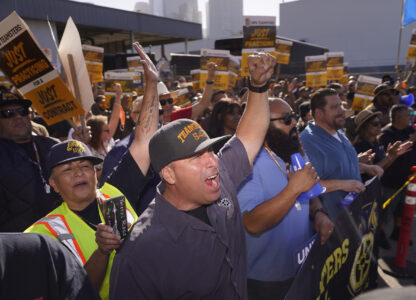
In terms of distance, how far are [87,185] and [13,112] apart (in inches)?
58.2

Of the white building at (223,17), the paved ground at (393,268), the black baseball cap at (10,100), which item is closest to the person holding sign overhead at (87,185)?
the black baseball cap at (10,100)

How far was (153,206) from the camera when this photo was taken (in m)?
1.68

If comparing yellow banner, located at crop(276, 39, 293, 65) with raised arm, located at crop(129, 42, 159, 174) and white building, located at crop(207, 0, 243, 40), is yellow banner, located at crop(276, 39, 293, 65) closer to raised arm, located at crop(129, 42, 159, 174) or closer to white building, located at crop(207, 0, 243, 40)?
raised arm, located at crop(129, 42, 159, 174)

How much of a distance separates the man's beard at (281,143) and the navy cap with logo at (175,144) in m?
1.09

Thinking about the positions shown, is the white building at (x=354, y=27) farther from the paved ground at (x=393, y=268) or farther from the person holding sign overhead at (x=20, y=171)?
the person holding sign overhead at (x=20, y=171)

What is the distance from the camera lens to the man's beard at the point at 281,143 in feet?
8.75

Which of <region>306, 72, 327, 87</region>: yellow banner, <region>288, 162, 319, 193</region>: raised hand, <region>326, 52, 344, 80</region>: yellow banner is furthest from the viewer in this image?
<region>326, 52, 344, 80</region>: yellow banner

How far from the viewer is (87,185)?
2.22 meters

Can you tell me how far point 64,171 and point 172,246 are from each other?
1.16m

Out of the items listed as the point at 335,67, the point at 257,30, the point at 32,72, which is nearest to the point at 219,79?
the point at 257,30

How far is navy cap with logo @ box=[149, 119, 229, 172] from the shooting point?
65.1 inches

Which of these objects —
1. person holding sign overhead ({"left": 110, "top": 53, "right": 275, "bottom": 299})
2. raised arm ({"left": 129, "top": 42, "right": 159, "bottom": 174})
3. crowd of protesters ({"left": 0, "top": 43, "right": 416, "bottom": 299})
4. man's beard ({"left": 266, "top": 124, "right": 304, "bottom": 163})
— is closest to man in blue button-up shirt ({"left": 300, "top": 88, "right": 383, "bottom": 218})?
crowd of protesters ({"left": 0, "top": 43, "right": 416, "bottom": 299})

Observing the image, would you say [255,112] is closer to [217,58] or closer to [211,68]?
[211,68]

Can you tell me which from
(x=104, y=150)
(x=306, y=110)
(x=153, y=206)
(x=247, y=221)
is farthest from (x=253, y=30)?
(x=153, y=206)
